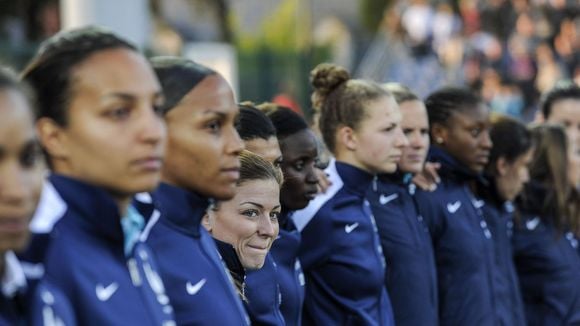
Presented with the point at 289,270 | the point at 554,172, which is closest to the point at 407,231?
the point at 289,270

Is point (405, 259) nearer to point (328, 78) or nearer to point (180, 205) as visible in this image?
point (328, 78)

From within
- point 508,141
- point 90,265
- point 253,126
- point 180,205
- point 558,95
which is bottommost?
point 558,95

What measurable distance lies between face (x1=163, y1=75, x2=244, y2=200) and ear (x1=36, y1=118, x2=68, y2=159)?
1.52 feet

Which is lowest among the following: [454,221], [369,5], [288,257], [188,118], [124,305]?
[369,5]

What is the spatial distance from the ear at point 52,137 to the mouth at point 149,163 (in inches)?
7.0

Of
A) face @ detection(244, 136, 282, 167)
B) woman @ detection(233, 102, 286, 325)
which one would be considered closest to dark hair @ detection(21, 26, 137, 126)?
woman @ detection(233, 102, 286, 325)

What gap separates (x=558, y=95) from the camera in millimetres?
8766

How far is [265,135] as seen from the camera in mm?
5230

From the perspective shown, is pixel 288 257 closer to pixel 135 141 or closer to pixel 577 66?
pixel 135 141

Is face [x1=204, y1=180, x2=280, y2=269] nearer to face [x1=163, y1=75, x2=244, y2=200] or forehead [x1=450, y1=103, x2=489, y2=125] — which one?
face [x1=163, y1=75, x2=244, y2=200]

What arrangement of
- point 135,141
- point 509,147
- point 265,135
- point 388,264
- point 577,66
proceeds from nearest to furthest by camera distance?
point 135,141 < point 265,135 < point 388,264 < point 509,147 < point 577,66

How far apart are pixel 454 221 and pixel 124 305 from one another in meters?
3.76

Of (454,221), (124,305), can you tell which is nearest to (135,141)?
(124,305)

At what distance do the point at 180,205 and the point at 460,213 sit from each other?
11.0 ft
